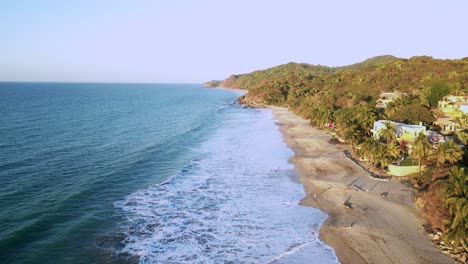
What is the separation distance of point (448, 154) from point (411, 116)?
88.1 ft

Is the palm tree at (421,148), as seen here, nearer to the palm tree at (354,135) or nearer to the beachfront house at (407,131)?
the beachfront house at (407,131)

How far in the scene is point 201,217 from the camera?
103 ft

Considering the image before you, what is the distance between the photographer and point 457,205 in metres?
22.8

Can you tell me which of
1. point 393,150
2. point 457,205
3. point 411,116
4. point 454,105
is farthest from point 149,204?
point 454,105

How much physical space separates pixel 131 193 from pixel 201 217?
1001 cm

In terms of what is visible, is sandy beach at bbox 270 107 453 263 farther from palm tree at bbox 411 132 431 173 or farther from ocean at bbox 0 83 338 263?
palm tree at bbox 411 132 431 173

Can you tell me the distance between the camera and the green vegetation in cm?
2524

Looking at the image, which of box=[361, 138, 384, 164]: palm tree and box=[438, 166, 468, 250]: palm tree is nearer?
box=[438, 166, 468, 250]: palm tree

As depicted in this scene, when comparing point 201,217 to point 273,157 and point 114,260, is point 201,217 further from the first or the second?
point 273,157

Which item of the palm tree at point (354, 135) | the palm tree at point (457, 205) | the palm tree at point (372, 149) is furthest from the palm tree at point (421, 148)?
the palm tree at point (354, 135)

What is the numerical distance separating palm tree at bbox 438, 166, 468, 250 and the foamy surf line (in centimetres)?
829

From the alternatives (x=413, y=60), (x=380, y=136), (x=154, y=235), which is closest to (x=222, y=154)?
(x=380, y=136)

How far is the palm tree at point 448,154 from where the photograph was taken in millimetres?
34188

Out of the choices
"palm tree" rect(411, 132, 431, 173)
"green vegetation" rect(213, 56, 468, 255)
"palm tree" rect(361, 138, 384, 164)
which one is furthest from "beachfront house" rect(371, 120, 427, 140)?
"palm tree" rect(411, 132, 431, 173)
